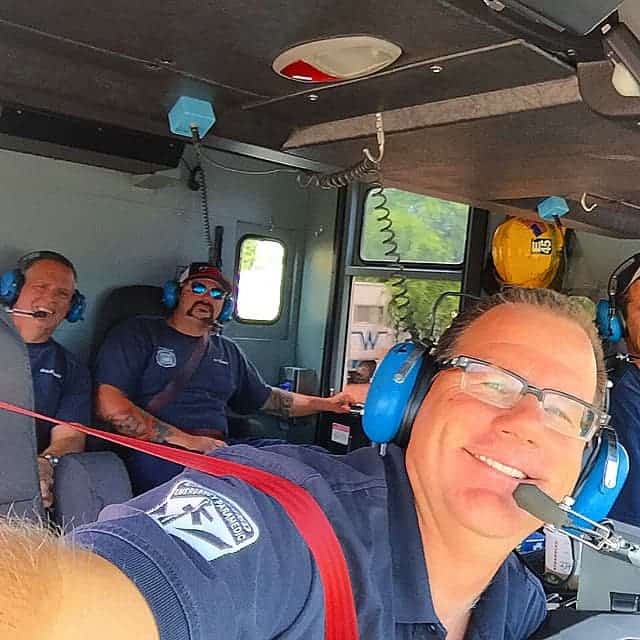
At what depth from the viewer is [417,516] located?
1065 millimetres

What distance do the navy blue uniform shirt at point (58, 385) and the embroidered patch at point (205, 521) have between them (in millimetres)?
2519

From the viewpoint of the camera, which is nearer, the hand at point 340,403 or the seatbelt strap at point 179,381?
the seatbelt strap at point 179,381

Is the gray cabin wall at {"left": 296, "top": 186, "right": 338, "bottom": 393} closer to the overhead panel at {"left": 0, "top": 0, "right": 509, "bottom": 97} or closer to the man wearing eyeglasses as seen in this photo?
the man wearing eyeglasses

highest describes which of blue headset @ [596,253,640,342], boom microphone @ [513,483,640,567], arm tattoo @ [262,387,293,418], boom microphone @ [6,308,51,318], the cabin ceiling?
the cabin ceiling

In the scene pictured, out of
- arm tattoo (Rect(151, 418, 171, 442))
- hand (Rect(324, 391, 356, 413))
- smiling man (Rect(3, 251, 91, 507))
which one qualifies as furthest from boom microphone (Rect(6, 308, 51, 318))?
hand (Rect(324, 391, 356, 413))

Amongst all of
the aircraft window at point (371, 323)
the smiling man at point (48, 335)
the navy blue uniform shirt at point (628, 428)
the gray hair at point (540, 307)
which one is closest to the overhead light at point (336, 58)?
the gray hair at point (540, 307)

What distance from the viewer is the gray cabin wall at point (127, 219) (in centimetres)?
365

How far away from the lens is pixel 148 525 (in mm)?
689

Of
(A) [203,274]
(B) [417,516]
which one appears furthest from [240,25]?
(A) [203,274]

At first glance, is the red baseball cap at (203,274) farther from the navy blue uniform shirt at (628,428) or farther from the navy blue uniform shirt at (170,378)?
the navy blue uniform shirt at (628,428)

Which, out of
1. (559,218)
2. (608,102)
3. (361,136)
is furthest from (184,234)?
(608,102)

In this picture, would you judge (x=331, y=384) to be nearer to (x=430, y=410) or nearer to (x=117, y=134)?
(x=117, y=134)

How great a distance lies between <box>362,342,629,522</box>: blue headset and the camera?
3.91ft

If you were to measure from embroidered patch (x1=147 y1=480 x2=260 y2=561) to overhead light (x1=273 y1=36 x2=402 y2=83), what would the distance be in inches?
24.2
